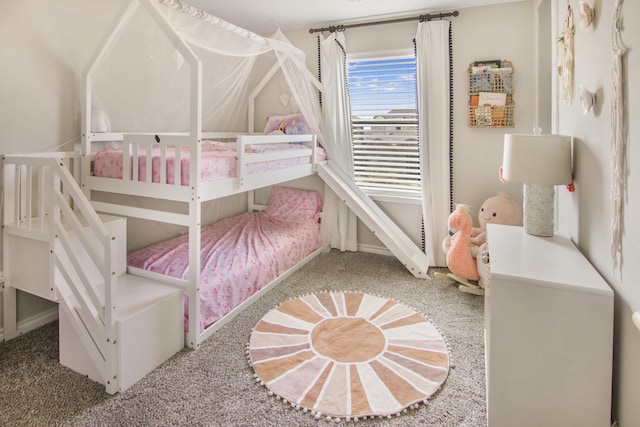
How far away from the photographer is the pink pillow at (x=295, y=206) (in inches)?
165

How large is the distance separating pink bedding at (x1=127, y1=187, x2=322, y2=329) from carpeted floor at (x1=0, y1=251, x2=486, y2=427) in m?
0.24

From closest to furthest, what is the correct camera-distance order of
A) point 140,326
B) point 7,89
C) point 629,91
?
1. point 629,91
2. point 140,326
3. point 7,89

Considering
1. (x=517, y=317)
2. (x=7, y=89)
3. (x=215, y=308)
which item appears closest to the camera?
(x=517, y=317)

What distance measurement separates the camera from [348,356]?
2229mm

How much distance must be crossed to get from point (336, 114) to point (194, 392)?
9.72ft

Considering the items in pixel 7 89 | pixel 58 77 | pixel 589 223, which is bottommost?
pixel 589 223

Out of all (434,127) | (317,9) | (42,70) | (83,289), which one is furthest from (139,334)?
(317,9)

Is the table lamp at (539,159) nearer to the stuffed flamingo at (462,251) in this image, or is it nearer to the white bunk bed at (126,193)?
the stuffed flamingo at (462,251)

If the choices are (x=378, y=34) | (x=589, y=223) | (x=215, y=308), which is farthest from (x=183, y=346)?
(x=378, y=34)

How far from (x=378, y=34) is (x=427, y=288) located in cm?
261

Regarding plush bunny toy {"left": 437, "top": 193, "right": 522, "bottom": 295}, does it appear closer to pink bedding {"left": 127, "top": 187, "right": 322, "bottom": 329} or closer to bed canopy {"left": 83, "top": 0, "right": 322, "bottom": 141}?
pink bedding {"left": 127, "top": 187, "right": 322, "bottom": 329}

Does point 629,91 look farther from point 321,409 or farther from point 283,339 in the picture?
point 283,339

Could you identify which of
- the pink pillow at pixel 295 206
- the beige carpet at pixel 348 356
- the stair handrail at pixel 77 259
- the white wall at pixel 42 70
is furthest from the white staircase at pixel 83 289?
the pink pillow at pixel 295 206

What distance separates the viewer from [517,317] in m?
1.48
